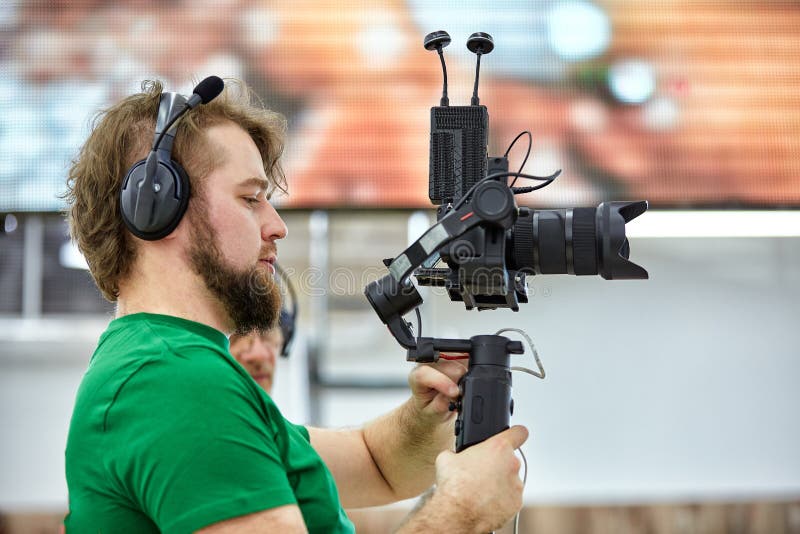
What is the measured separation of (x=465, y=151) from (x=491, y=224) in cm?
14

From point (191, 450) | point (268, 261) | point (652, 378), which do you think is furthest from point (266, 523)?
point (652, 378)

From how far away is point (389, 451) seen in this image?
4.74 feet

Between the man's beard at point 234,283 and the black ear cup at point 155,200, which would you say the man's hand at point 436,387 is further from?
the black ear cup at point 155,200

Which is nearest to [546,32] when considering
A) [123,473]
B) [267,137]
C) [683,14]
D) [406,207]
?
[683,14]

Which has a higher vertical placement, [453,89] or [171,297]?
[453,89]

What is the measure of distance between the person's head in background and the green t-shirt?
929 mm

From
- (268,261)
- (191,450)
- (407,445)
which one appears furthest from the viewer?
(407,445)

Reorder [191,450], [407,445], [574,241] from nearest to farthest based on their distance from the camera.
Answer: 1. [191,450]
2. [574,241]
3. [407,445]

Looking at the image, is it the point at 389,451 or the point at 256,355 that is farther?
the point at 256,355

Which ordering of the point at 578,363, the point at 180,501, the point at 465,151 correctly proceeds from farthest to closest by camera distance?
the point at 578,363, the point at 465,151, the point at 180,501

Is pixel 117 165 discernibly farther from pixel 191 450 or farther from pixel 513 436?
pixel 513 436

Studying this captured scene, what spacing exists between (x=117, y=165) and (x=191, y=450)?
491 millimetres

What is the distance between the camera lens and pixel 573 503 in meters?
2.75

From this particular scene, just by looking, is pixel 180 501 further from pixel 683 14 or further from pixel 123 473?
pixel 683 14
